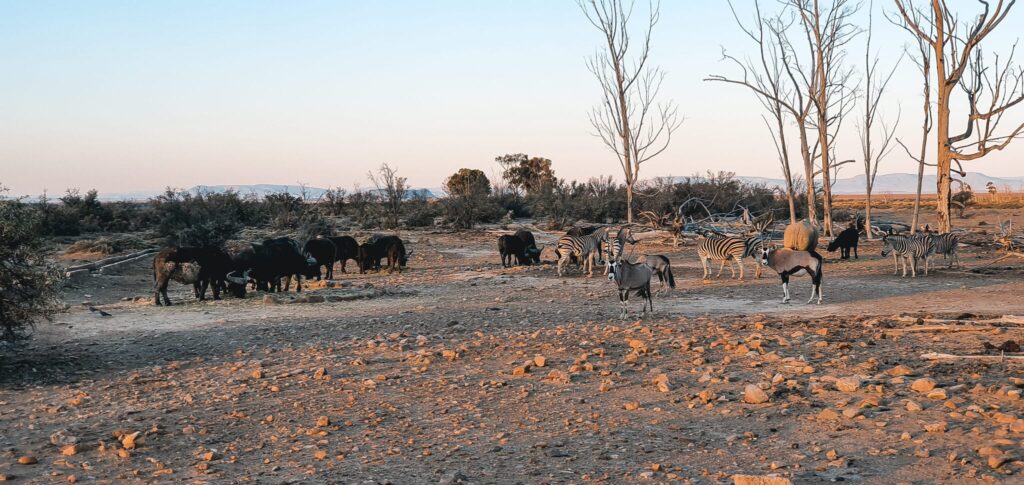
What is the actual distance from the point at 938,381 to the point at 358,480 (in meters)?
5.09

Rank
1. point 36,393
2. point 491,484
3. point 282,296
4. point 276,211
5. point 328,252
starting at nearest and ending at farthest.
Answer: point 491,484, point 36,393, point 282,296, point 328,252, point 276,211

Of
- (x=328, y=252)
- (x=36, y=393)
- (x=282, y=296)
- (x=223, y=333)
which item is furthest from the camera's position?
(x=328, y=252)

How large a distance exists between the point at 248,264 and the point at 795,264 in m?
10.9

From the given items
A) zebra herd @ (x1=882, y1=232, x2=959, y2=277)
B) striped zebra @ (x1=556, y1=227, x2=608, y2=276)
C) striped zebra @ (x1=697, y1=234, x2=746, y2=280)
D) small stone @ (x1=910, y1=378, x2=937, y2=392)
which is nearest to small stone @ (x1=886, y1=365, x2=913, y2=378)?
small stone @ (x1=910, y1=378, x2=937, y2=392)

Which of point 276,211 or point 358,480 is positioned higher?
point 276,211

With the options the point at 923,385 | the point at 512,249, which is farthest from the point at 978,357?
the point at 512,249

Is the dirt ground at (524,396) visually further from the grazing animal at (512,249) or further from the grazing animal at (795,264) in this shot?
the grazing animal at (512,249)

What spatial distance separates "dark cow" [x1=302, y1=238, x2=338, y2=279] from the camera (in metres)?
20.9

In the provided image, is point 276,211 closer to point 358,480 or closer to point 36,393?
point 36,393

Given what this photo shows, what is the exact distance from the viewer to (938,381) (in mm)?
7172

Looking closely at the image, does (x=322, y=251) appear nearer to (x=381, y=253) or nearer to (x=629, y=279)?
(x=381, y=253)

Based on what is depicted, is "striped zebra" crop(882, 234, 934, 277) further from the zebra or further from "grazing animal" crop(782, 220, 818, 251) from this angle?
the zebra

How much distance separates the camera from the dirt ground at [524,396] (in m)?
5.70

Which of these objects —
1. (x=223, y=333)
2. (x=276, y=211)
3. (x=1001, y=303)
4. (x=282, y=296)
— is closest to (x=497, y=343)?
(x=223, y=333)
